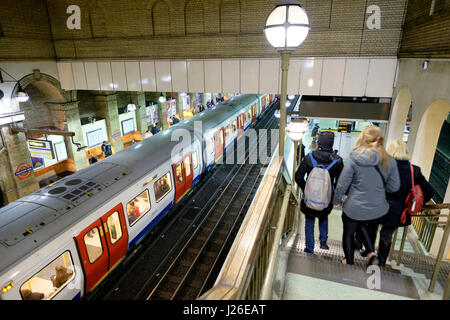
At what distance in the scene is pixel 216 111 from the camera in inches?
521

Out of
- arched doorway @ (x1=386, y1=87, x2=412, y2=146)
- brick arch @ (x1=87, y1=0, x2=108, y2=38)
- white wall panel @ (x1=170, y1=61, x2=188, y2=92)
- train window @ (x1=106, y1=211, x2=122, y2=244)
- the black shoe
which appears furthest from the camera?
brick arch @ (x1=87, y1=0, x2=108, y2=38)

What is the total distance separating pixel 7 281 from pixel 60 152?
9.94m

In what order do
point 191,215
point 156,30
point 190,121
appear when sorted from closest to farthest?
point 191,215 < point 156,30 < point 190,121

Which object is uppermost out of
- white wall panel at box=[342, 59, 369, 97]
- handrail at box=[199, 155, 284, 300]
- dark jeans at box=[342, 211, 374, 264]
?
white wall panel at box=[342, 59, 369, 97]

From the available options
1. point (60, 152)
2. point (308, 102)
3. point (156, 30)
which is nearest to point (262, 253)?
point (308, 102)

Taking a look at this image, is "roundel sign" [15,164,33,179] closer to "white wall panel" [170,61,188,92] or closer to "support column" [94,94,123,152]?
"support column" [94,94,123,152]

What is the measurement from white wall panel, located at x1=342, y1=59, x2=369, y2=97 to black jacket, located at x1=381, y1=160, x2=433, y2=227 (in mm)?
5992

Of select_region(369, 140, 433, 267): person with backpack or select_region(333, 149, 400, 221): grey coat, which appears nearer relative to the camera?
select_region(333, 149, 400, 221): grey coat

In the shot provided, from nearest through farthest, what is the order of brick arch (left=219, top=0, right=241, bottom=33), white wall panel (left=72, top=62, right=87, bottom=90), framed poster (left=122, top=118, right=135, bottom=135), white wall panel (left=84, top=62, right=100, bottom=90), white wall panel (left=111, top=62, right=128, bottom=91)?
brick arch (left=219, top=0, right=241, bottom=33)
white wall panel (left=111, top=62, right=128, bottom=91)
white wall panel (left=84, top=62, right=100, bottom=90)
white wall panel (left=72, top=62, right=87, bottom=90)
framed poster (left=122, top=118, right=135, bottom=135)

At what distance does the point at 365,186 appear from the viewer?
2.93m

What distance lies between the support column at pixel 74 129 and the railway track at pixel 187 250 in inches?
244

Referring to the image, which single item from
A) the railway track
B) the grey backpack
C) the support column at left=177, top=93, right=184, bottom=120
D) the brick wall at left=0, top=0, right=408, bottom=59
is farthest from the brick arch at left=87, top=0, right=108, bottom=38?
the grey backpack

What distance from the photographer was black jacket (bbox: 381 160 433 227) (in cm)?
304

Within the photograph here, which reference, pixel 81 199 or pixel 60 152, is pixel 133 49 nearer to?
pixel 60 152
